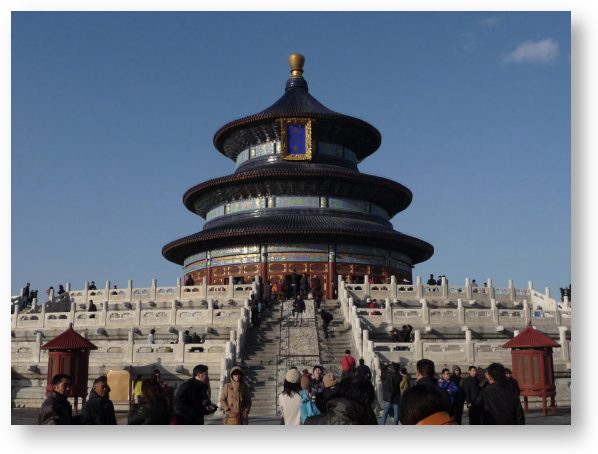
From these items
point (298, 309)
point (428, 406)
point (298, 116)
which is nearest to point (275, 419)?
point (298, 309)

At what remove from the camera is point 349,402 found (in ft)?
20.9

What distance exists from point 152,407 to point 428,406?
3.40m

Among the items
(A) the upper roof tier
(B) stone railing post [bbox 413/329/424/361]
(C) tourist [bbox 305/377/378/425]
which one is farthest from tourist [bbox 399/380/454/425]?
(A) the upper roof tier

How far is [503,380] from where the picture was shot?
8.09 meters

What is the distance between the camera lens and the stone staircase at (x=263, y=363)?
1684 centimetres

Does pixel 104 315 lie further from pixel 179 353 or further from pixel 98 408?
pixel 98 408

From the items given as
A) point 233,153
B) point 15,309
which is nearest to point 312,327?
point 15,309

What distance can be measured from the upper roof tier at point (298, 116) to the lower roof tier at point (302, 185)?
2.57m

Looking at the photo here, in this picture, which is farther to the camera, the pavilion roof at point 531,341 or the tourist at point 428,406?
the pavilion roof at point 531,341

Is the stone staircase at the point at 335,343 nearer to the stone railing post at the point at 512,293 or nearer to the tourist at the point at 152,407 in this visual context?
the stone railing post at the point at 512,293

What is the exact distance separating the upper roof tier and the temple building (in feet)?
0.19

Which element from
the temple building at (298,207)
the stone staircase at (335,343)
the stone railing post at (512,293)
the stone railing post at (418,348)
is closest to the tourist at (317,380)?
the stone staircase at (335,343)

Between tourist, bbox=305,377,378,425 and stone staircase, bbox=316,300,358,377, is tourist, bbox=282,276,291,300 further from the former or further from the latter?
tourist, bbox=305,377,378,425

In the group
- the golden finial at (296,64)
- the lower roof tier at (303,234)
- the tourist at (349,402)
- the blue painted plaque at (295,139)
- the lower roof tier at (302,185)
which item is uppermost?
the golden finial at (296,64)
